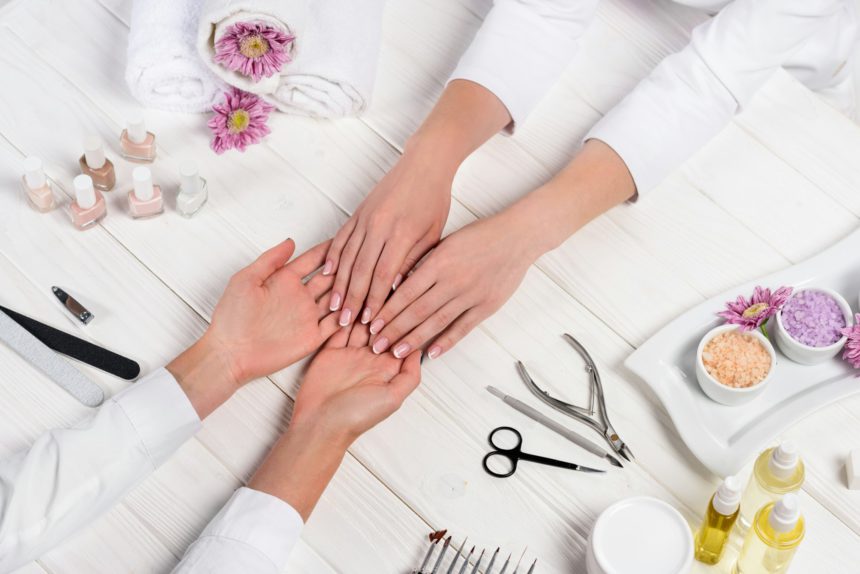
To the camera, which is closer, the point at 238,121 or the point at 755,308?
the point at 755,308

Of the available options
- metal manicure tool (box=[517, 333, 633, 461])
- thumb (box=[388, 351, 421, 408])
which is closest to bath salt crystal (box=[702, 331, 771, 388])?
metal manicure tool (box=[517, 333, 633, 461])

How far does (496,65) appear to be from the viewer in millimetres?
1336

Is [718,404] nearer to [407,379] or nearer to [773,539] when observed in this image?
[773,539]

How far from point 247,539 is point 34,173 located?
0.52m

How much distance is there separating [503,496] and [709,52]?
0.65 m

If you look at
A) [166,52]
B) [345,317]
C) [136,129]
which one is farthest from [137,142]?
[345,317]

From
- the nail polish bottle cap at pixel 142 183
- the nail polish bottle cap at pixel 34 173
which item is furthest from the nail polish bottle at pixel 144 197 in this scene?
the nail polish bottle cap at pixel 34 173

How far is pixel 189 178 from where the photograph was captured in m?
1.21

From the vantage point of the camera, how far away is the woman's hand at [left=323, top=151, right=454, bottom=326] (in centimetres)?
120

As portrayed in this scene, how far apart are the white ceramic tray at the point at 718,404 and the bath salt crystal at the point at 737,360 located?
0.04 metres

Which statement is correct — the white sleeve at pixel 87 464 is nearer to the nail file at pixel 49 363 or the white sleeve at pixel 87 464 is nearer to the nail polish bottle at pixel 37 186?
the nail file at pixel 49 363

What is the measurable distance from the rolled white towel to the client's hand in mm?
409

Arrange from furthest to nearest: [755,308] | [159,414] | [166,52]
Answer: [166,52]
[755,308]
[159,414]

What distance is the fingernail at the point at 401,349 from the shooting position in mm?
1167
